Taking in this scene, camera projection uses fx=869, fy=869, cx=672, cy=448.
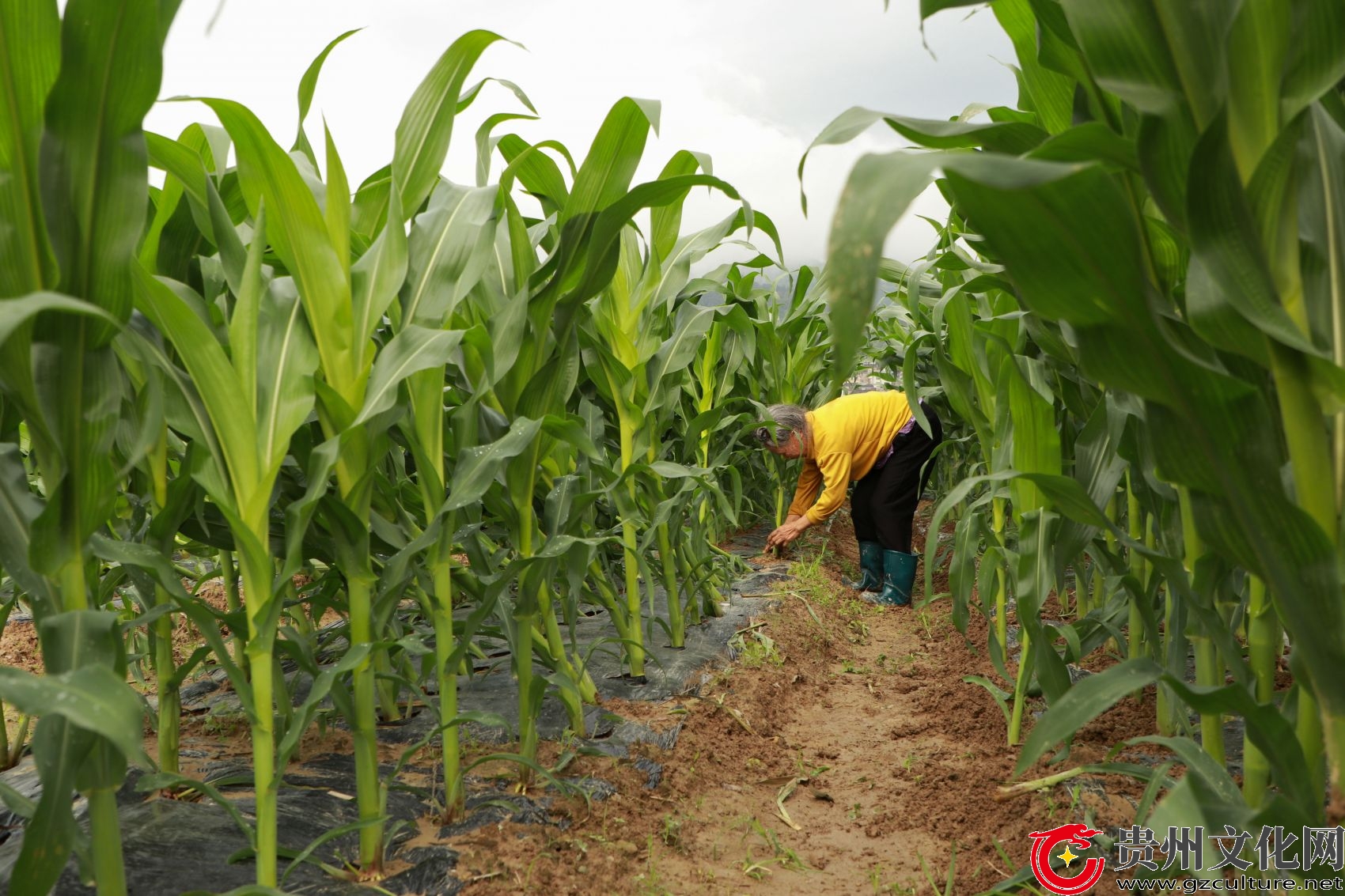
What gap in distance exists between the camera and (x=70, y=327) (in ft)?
3.43

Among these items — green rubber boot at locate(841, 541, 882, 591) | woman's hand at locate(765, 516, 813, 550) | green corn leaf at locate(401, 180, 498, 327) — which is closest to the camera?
green corn leaf at locate(401, 180, 498, 327)

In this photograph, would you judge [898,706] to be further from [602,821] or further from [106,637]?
[106,637]

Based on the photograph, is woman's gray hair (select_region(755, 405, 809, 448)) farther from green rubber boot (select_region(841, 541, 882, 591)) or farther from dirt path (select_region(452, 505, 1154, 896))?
dirt path (select_region(452, 505, 1154, 896))

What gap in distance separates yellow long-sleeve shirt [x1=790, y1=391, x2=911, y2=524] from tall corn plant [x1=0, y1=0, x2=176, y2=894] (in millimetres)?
3641

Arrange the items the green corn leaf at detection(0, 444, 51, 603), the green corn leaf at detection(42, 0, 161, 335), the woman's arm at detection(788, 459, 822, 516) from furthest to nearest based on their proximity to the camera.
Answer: the woman's arm at detection(788, 459, 822, 516) < the green corn leaf at detection(0, 444, 51, 603) < the green corn leaf at detection(42, 0, 161, 335)

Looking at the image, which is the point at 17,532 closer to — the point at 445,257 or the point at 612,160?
the point at 445,257

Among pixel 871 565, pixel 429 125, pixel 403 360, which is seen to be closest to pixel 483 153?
pixel 429 125

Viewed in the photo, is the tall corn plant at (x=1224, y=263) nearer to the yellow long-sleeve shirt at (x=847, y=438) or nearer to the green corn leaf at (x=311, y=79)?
the green corn leaf at (x=311, y=79)

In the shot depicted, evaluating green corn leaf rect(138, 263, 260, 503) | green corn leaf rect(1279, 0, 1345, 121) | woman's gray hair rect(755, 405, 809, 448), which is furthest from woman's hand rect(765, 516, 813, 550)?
green corn leaf rect(1279, 0, 1345, 121)

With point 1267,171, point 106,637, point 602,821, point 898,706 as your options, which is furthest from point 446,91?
point 898,706

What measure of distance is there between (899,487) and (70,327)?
→ 426 cm

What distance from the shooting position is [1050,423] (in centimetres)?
182

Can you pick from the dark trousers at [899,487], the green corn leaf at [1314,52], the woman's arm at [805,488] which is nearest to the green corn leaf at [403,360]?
the green corn leaf at [1314,52]

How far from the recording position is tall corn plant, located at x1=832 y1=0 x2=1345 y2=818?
843 mm
